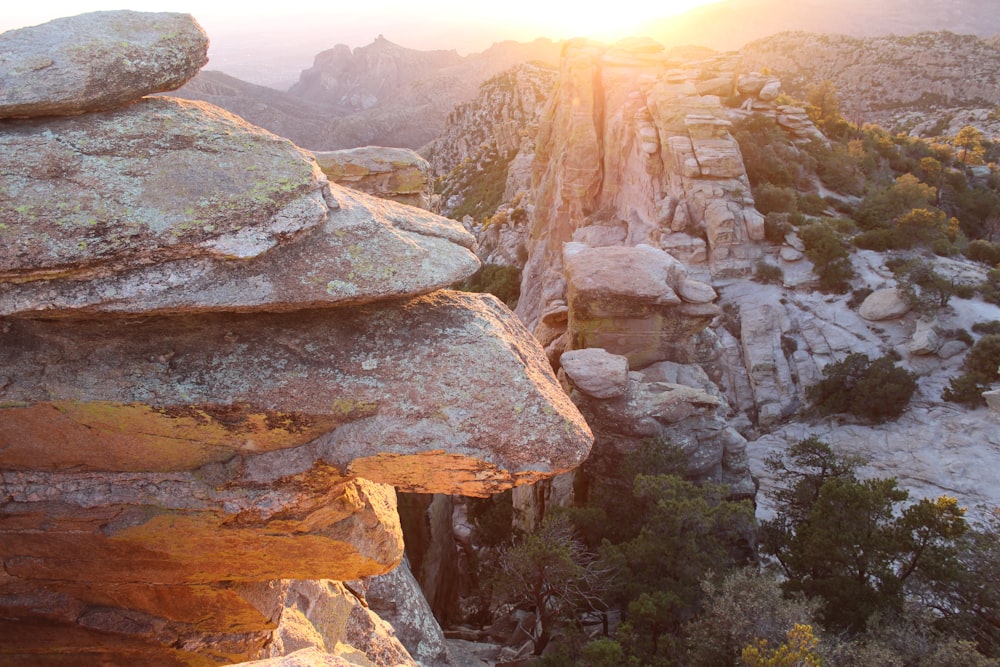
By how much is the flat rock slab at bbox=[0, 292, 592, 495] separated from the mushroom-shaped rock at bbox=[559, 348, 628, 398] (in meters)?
11.7

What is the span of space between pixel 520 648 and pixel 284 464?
Result: 11.5 metres

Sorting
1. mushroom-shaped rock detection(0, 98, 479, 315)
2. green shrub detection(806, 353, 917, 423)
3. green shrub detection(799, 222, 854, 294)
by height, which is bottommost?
green shrub detection(806, 353, 917, 423)

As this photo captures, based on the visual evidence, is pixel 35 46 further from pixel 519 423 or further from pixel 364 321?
pixel 519 423

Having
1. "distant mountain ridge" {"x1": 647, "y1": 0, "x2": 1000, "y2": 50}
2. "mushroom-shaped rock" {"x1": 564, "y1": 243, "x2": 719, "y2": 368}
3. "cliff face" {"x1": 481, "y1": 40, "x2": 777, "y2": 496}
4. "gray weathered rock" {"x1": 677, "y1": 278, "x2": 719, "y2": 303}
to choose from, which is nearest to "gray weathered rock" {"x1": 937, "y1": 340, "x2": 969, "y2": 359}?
"cliff face" {"x1": 481, "y1": 40, "x2": 777, "y2": 496}

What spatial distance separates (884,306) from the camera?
82.5ft

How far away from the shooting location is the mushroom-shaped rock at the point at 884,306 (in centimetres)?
2494

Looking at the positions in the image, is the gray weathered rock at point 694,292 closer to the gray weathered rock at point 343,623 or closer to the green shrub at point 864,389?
the green shrub at point 864,389

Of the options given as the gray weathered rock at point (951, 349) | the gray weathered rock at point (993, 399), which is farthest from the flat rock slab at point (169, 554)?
the gray weathered rock at point (951, 349)

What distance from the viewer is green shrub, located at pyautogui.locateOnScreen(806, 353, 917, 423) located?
22.1 metres

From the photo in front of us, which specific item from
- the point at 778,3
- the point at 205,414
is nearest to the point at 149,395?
the point at 205,414

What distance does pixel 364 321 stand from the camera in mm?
6223

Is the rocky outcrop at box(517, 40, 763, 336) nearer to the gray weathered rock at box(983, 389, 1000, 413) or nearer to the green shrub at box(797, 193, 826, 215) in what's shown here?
the green shrub at box(797, 193, 826, 215)

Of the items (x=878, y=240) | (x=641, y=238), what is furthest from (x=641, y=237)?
(x=878, y=240)

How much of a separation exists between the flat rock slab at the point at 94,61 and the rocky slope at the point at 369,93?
199 ft
